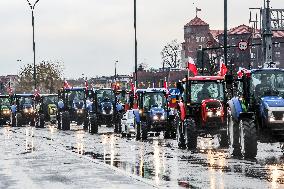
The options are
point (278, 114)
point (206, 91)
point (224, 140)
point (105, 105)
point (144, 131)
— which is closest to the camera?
point (278, 114)

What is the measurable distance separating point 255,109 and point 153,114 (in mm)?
14556

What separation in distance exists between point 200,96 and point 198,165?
32.1 ft

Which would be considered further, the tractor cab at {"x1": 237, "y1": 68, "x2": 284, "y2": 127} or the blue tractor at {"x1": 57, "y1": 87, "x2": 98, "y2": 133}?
the blue tractor at {"x1": 57, "y1": 87, "x2": 98, "y2": 133}

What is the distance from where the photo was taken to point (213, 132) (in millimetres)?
31344

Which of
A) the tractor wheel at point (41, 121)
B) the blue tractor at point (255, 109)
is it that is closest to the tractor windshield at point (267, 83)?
the blue tractor at point (255, 109)

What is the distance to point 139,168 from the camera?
21.5 metres

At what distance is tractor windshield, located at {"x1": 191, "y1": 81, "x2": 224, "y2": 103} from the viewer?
31797 millimetres

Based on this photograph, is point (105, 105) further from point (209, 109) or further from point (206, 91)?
point (209, 109)

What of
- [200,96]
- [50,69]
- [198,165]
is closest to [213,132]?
[200,96]

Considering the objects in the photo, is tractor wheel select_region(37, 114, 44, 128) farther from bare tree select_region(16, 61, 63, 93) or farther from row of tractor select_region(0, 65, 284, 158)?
bare tree select_region(16, 61, 63, 93)

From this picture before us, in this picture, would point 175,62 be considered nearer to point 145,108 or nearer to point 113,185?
point 145,108

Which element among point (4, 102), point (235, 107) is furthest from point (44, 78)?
point (235, 107)

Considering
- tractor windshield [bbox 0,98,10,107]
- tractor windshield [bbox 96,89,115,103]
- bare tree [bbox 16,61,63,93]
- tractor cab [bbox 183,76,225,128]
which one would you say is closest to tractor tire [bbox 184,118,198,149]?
tractor cab [bbox 183,76,225,128]

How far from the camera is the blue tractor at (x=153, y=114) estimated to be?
3938cm
